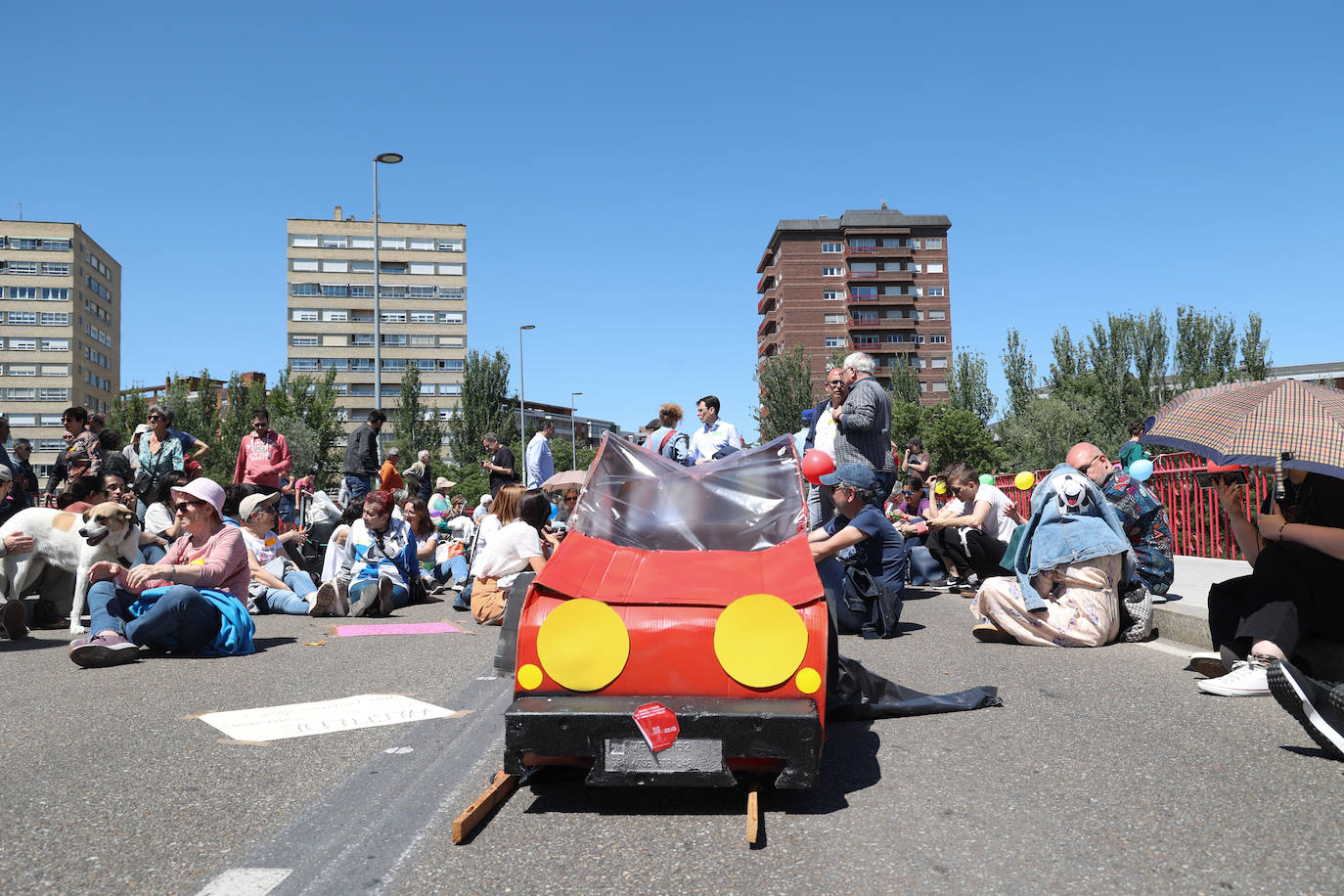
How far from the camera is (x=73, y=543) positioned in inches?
326

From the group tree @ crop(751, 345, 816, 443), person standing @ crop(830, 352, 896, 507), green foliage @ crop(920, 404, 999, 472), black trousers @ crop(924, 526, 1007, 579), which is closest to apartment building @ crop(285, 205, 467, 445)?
tree @ crop(751, 345, 816, 443)

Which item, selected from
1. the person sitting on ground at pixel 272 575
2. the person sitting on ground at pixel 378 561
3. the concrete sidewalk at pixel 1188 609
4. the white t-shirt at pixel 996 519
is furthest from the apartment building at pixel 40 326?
the concrete sidewalk at pixel 1188 609

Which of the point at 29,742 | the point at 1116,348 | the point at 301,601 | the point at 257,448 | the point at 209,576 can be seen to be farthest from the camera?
the point at 1116,348

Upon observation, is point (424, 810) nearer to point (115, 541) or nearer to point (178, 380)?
point (115, 541)

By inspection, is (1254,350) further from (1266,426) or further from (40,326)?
(40,326)

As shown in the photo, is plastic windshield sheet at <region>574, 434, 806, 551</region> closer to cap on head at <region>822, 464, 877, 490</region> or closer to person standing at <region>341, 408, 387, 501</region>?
cap on head at <region>822, 464, 877, 490</region>

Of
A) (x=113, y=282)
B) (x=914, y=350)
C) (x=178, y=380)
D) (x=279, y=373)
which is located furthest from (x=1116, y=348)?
(x=113, y=282)

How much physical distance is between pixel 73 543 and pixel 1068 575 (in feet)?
25.3

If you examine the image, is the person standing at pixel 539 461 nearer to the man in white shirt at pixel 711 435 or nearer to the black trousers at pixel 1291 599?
the man in white shirt at pixel 711 435

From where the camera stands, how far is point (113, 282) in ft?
391

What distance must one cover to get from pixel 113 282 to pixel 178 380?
5822 cm

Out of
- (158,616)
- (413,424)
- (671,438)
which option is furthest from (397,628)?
(413,424)

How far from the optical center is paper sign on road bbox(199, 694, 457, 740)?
15.5ft

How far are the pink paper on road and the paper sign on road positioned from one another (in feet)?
10.5
